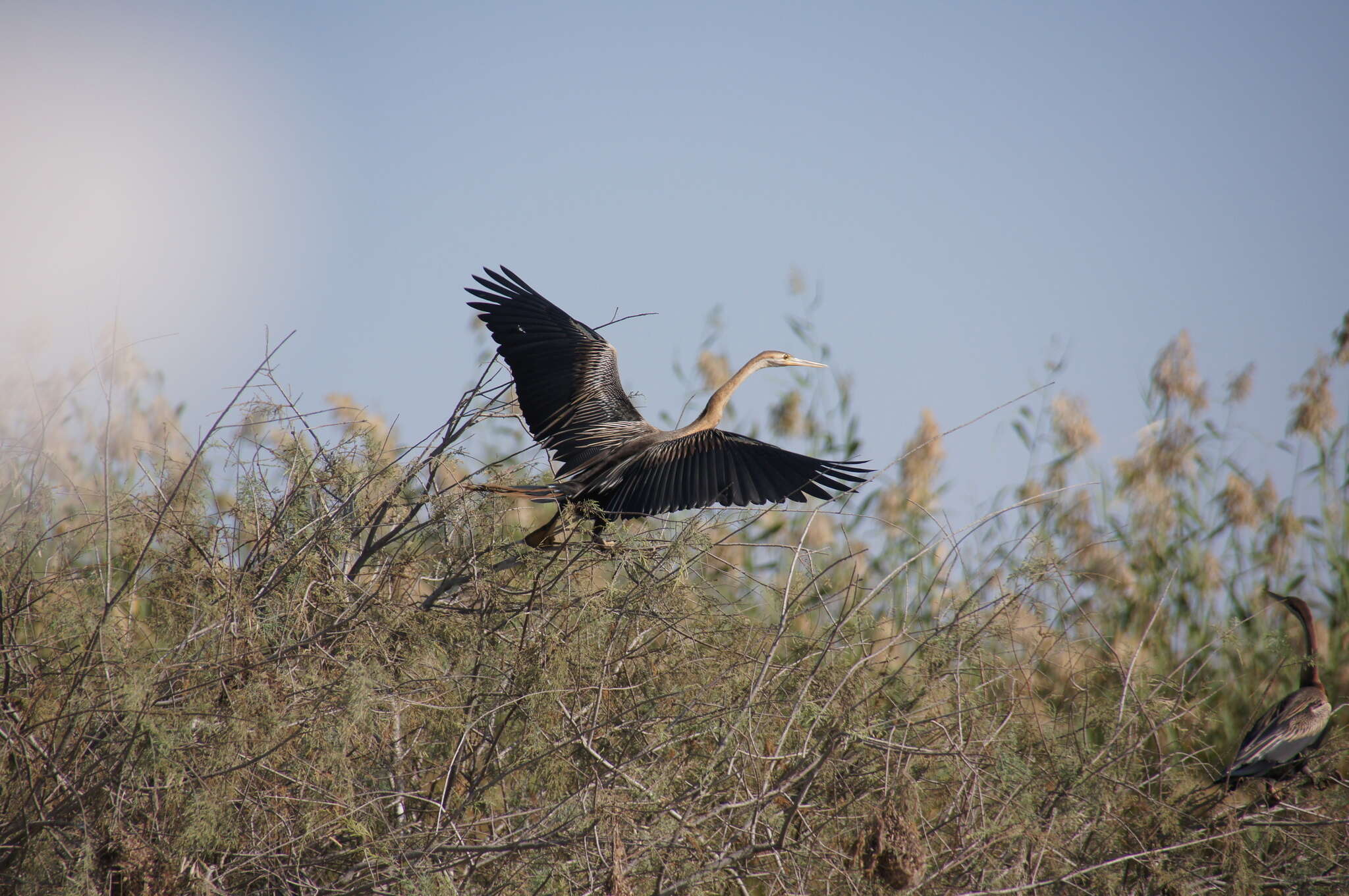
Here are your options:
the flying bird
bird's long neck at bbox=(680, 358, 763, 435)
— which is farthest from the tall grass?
bird's long neck at bbox=(680, 358, 763, 435)

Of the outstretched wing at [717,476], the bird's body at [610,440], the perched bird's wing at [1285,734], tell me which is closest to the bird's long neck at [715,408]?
the bird's body at [610,440]

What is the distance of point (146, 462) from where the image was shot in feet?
11.4

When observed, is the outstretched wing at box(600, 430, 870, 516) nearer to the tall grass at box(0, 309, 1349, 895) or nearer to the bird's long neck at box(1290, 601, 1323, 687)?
the tall grass at box(0, 309, 1349, 895)

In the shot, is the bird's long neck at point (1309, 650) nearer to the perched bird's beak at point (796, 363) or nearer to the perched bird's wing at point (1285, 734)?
the perched bird's wing at point (1285, 734)

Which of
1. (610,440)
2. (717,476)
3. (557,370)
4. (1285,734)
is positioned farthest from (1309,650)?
(557,370)

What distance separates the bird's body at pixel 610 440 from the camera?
383cm

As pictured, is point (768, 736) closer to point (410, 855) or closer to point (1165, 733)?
point (410, 855)

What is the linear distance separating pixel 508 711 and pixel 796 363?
2.97 meters

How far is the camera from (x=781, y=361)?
18.1 ft

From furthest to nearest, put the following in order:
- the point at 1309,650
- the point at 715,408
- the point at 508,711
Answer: the point at 715,408
the point at 1309,650
the point at 508,711

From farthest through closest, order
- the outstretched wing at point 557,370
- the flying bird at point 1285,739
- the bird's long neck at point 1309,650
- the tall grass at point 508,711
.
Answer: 1. the outstretched wing at point 557,370
2. the bird's long neck at point 1309,650
3. the flying bird at point 1285,739
4. the tall grass at point 508,711

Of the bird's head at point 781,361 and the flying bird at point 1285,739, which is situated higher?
the bird's head at point 781,361

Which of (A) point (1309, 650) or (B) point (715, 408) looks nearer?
(A) point (1309, 650)

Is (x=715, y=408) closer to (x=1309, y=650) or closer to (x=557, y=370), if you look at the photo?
(x=557, y=370)
